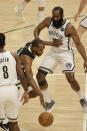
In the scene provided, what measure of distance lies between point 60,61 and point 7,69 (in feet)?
5.11

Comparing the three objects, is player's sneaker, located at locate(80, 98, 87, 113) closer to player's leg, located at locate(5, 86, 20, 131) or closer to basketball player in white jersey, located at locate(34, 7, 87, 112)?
basketball player in white jersey, located at locate(34, 7, 87, 112)

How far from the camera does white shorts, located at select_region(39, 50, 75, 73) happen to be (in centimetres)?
597

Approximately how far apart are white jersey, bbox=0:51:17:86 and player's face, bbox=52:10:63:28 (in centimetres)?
128

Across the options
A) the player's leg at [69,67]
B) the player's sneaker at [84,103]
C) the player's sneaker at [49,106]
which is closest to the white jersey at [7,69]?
the player's leg at [69,67]

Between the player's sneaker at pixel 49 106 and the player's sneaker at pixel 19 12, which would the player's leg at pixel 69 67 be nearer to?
the player's sneaker at pixel 49 106

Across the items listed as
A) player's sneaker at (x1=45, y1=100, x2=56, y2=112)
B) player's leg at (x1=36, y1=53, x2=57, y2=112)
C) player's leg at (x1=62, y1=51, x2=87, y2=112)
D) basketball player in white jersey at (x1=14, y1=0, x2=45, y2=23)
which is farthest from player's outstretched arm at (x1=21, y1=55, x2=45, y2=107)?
basketball player in white jersey at (x1=14, y1=0, x2=45, y2=23)

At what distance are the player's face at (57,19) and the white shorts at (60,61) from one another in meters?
0.49

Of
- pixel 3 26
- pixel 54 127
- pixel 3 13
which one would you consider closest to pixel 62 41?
pixel 54 127

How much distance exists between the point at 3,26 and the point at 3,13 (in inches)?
38.7

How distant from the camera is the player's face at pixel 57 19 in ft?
18.6

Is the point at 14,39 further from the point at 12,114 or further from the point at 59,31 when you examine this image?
the point at 12,114

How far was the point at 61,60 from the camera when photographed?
19.9ft

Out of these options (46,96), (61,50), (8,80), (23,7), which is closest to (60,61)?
(61,50)

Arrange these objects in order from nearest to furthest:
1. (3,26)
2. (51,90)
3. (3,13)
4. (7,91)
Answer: (7,91) → (51,90) → (3,26) → (3,13)
